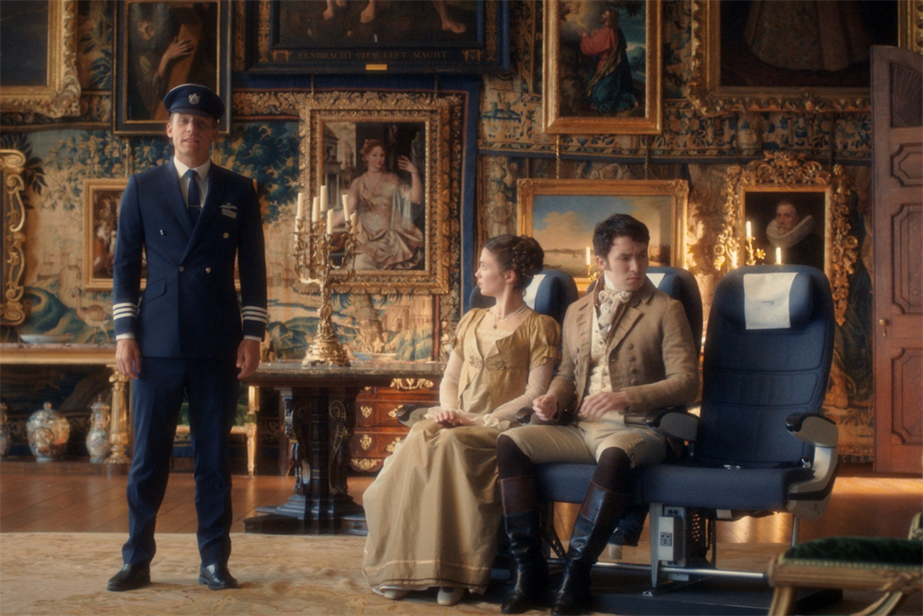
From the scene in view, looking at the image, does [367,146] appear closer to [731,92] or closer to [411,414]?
[731,92]

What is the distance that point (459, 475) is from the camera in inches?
137

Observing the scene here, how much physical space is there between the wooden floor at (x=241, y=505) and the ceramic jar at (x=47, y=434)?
298 millimetres

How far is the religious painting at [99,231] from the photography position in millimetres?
7582

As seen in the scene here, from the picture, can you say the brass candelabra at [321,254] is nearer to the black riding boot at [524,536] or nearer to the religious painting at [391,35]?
the black riding boot at [524,536]

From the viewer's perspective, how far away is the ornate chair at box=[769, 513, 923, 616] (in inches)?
85.3

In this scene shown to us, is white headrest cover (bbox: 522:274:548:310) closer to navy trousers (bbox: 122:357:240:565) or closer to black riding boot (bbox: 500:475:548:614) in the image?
black riding boot (bbox: 500:475:548:614)

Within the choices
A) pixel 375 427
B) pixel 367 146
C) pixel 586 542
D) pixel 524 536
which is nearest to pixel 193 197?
pixel 524 536

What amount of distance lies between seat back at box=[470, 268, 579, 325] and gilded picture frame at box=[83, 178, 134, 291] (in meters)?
4.34

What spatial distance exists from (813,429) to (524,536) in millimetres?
1005

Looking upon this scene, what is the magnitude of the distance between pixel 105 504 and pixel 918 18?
6.45m

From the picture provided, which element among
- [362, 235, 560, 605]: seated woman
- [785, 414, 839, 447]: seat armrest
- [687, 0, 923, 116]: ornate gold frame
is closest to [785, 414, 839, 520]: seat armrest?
[785, 414, 839, 447]: seat armrest

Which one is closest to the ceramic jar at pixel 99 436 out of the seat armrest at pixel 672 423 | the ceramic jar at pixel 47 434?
the ceramic jar at pixel 47 434

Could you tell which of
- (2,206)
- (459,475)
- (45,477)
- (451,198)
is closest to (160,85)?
(2,206)

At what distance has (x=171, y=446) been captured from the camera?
11.9 ft
